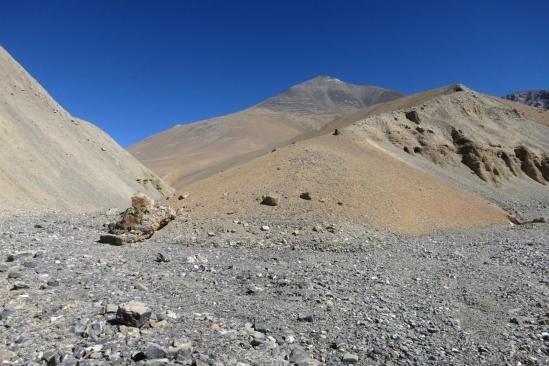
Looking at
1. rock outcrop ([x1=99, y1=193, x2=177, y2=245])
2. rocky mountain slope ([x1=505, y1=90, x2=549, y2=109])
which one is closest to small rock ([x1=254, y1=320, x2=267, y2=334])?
rock outcrop ([x1=99, y1=193, x2=177, y2=245])

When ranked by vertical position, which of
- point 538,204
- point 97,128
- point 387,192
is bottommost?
point 538,204

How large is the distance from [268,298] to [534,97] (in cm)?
13684

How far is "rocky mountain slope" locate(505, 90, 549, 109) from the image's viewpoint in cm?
11735

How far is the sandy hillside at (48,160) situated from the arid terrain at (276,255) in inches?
6.2

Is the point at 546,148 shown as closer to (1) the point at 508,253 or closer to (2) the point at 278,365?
(1) the point at 508,253

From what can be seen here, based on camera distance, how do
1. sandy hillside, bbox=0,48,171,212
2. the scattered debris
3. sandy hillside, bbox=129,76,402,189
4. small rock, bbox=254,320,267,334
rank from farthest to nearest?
1. sandy hillside, bbox=129,76,402,189
2. sandy hillside, bbox=0,48,171,212
3. small rock, bbox=254,320,267,334
4. the scattered debris

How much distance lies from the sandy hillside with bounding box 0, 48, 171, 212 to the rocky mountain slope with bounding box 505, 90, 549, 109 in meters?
117

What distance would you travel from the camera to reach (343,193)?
1858 centimetres

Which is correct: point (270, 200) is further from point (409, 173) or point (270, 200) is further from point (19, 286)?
point (409, 173)

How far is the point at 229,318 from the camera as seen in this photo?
7.21 meters

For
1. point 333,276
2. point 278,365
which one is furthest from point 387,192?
point 278,365

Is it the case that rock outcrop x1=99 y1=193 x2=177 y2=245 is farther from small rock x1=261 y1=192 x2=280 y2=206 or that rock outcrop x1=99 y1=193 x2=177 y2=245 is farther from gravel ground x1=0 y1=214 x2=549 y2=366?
small rock x1=261 y1=192 x2=280 y2=206

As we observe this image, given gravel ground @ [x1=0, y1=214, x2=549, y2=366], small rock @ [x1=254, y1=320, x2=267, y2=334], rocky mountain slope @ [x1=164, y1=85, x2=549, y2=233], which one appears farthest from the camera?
rocky mountain slope @ [x1=164, y1=85, x2=549, y2=233]

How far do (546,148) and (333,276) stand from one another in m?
39.4
